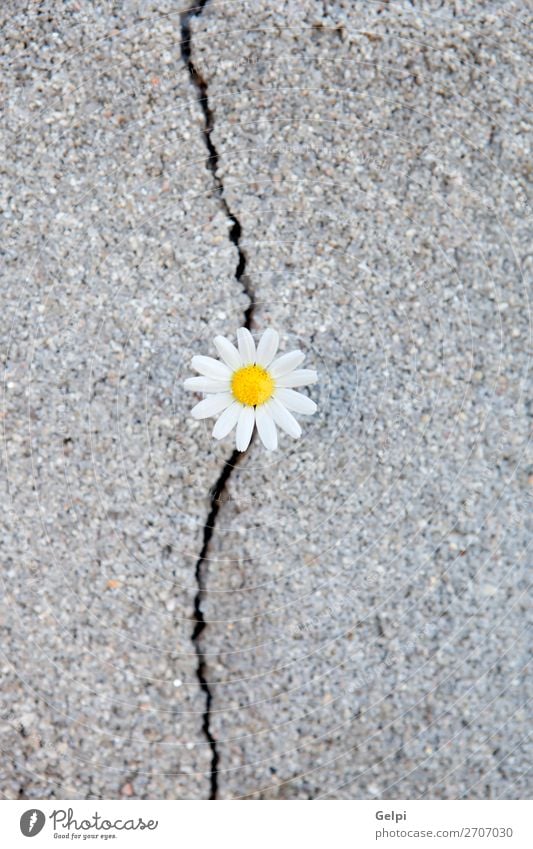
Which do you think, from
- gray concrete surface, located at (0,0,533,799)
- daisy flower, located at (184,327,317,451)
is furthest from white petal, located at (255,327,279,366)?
gray concrete surface, located at (0,0,533,799)

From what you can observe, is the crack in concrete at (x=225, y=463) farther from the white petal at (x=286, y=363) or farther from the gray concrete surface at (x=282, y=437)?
the white petal at (x=286, y=363)

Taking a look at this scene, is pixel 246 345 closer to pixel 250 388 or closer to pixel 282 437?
pixel 250 388

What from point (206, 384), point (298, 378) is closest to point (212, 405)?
point (206, 384)

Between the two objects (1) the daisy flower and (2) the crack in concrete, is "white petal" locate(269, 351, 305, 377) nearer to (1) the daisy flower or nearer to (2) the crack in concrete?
(1) the daisy flower

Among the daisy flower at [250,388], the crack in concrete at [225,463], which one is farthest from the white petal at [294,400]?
the crack in concrete at [225,463]

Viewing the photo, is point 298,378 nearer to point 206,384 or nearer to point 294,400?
point 294,400
